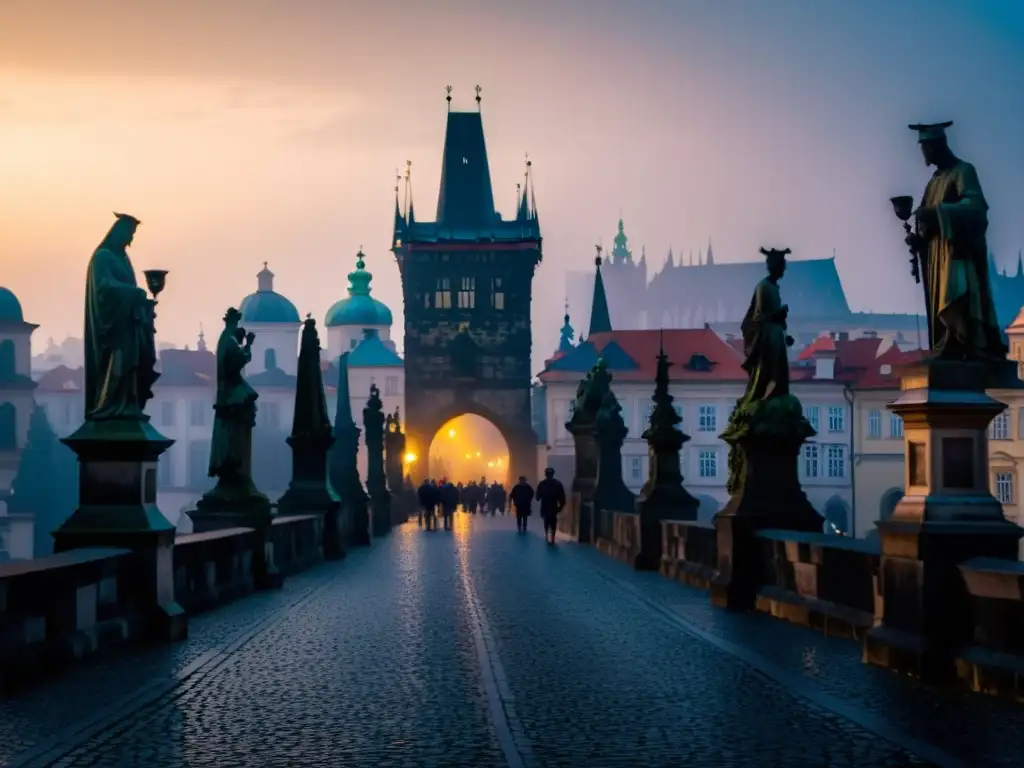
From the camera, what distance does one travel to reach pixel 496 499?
63.9m

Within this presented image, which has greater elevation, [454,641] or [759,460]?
[759,460]

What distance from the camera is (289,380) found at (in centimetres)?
13912

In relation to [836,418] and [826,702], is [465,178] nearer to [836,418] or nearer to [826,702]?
[836,418]

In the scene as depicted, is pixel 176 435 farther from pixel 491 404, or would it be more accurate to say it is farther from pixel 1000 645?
pixel 1000 645

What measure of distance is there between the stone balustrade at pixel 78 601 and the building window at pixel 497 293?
7286cm

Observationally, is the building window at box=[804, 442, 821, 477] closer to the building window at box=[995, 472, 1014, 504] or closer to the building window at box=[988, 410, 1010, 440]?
the building window at box=[988, 410, 1010, 440]

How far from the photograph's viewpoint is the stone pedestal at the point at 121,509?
1325 cm

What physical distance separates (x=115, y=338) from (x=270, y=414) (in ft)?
412

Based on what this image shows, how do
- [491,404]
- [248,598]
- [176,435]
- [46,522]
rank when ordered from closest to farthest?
[248,598], [491,404], [46,522], [176,435]

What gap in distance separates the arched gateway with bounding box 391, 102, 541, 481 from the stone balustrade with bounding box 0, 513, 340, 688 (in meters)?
70.8

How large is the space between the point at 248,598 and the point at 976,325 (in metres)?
10.3

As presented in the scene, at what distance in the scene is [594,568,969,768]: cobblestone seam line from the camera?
8055 mm

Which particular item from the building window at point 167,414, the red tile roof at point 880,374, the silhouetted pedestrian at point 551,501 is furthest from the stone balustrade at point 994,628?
the building window at point 167,414

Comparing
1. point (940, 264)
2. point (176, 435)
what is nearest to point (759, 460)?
point (940, 264)
